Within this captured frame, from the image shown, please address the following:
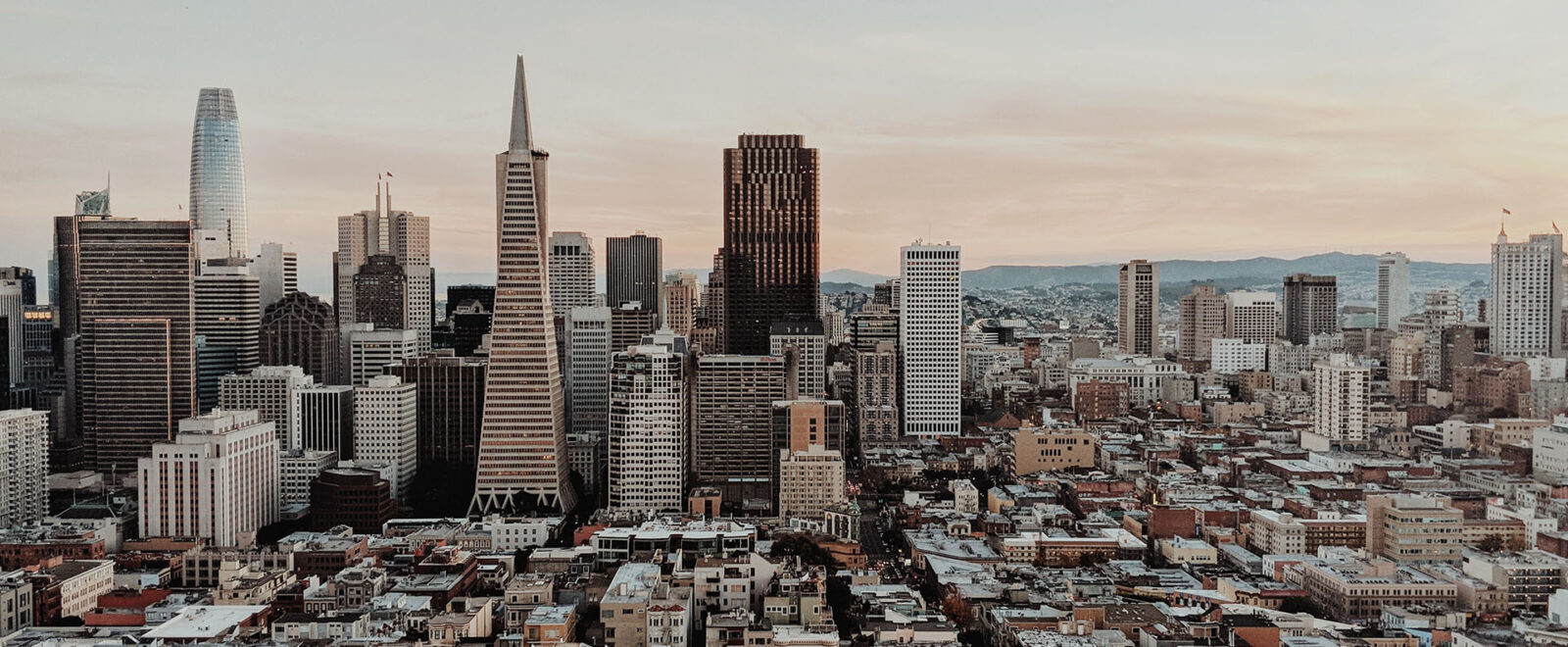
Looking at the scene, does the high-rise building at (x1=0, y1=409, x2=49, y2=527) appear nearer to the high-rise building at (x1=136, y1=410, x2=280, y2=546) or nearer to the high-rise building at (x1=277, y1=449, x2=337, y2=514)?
the high-rise building at (x1=136, y1=410, x2=280, y2=546)

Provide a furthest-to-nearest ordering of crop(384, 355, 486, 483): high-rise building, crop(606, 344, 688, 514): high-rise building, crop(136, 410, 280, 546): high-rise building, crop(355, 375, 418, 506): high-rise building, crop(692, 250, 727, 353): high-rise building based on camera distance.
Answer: crop(692, 250, 727, 353): high-rise building, crop(384, 355, 486, 483): high-rise building, crop(355, 375, 418, 506): high-rise building, crop(606, 344, 688, 514): high-rise building, crop(136, 410, 280, 546): high-rise building

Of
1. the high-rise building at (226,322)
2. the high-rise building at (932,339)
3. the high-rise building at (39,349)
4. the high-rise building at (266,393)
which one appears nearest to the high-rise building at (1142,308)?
the high-rise building at (932,339)

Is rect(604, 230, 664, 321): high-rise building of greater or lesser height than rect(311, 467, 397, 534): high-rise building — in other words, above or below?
above

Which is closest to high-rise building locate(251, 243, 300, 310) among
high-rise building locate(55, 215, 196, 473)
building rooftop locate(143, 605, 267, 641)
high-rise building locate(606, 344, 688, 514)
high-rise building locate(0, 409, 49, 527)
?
high-rise building locate(55, 215, 196, 473)

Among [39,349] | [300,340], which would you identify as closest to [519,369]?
[300,340]

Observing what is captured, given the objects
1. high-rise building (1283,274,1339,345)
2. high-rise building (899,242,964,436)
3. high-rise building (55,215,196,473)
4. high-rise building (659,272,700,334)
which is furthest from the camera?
high-rise building (1283,274,1339,345)

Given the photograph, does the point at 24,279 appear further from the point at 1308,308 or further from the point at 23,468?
the point at 1308,308

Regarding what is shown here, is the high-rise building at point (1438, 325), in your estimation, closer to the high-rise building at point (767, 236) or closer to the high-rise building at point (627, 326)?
the high-rise building at point (767, 236)
